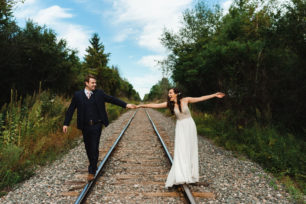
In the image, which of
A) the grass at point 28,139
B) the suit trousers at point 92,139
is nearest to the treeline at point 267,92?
the suit trousers at point 92,139

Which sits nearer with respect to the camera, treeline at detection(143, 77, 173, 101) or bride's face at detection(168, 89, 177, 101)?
bride's face at detection(168, 89, 177, 101)

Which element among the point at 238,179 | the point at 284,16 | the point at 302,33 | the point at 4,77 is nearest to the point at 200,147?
the point at 238,179

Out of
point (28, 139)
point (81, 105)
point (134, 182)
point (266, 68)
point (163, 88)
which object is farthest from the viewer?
point (163, 88)

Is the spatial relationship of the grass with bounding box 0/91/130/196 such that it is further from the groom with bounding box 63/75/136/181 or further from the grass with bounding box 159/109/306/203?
the grass with bounding box 159/109/306/203

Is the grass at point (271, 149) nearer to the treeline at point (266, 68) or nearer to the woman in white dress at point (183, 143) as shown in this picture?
the treeline at point (266, 68)

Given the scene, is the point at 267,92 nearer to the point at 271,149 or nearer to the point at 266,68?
the point at 266,68

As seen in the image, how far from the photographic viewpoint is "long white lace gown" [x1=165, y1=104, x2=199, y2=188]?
340cm

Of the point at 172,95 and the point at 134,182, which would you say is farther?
the point at 134,182

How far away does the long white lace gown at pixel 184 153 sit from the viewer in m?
3.40

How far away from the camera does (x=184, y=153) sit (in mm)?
3480

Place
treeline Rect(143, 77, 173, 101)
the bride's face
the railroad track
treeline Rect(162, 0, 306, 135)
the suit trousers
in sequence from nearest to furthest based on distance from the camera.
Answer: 1. the railroad track
2. the bride's face
3. the suit trousers
4. treeline Rect(162, 0, 306, 135)
5. treeline Rect(143, 77, 173, 101)

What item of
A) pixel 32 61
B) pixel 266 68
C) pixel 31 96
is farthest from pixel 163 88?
pixel 31 96

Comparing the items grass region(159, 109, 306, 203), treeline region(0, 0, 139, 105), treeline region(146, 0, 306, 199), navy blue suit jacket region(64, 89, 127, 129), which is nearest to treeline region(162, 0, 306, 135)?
treeline region(146, 0, 306, 199)

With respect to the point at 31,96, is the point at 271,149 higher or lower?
lower
